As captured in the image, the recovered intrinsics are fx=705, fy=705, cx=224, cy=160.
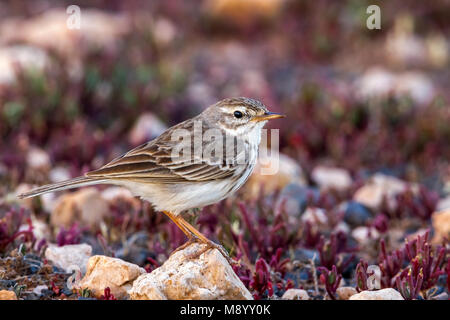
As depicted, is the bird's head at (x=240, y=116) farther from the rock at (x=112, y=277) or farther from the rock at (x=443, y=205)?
the rock at (x=443, y=205)

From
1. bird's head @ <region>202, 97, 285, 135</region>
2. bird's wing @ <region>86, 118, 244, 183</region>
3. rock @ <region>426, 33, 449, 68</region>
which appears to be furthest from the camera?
rock @ <region>426, 33, 449, 68</region>

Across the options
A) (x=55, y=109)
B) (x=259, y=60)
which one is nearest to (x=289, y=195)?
(x=55, y=109)

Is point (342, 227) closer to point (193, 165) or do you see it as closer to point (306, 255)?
point (306, 255)

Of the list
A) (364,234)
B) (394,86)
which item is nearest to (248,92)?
(394,86)

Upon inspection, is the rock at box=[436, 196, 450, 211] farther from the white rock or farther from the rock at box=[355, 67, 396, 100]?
the white rock

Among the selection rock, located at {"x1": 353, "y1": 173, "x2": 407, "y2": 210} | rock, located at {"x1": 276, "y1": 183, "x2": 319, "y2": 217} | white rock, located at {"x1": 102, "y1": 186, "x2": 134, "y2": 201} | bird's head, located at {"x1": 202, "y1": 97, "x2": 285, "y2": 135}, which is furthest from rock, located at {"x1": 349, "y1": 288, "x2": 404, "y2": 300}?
white rock, located at {"x1": 102, "y1": 186, "x2": 134, "y2": 201}

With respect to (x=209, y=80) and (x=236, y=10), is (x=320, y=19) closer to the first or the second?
(x=236, y=10)

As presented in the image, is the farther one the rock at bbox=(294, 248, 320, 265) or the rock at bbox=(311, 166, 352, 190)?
the rock at bbox=(311, 166, 352, 190)
